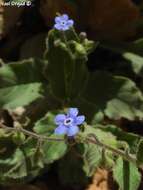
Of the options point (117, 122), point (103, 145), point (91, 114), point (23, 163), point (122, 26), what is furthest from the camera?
point (122, 26)

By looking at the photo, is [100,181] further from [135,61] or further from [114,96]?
[135,61]

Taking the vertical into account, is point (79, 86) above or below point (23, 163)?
above

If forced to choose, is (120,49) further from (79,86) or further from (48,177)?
(48,177)

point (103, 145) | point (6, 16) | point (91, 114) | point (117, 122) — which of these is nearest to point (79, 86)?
point (91, 114)

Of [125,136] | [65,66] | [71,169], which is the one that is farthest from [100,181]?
[65,66]

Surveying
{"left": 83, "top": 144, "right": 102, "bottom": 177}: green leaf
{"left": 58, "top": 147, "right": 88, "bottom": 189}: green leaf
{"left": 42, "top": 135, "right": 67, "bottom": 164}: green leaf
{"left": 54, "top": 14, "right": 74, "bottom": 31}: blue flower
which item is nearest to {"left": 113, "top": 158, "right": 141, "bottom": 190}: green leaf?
{"left": 83, "top": 144, "right": 102, "bottom": 177}: green leaf
